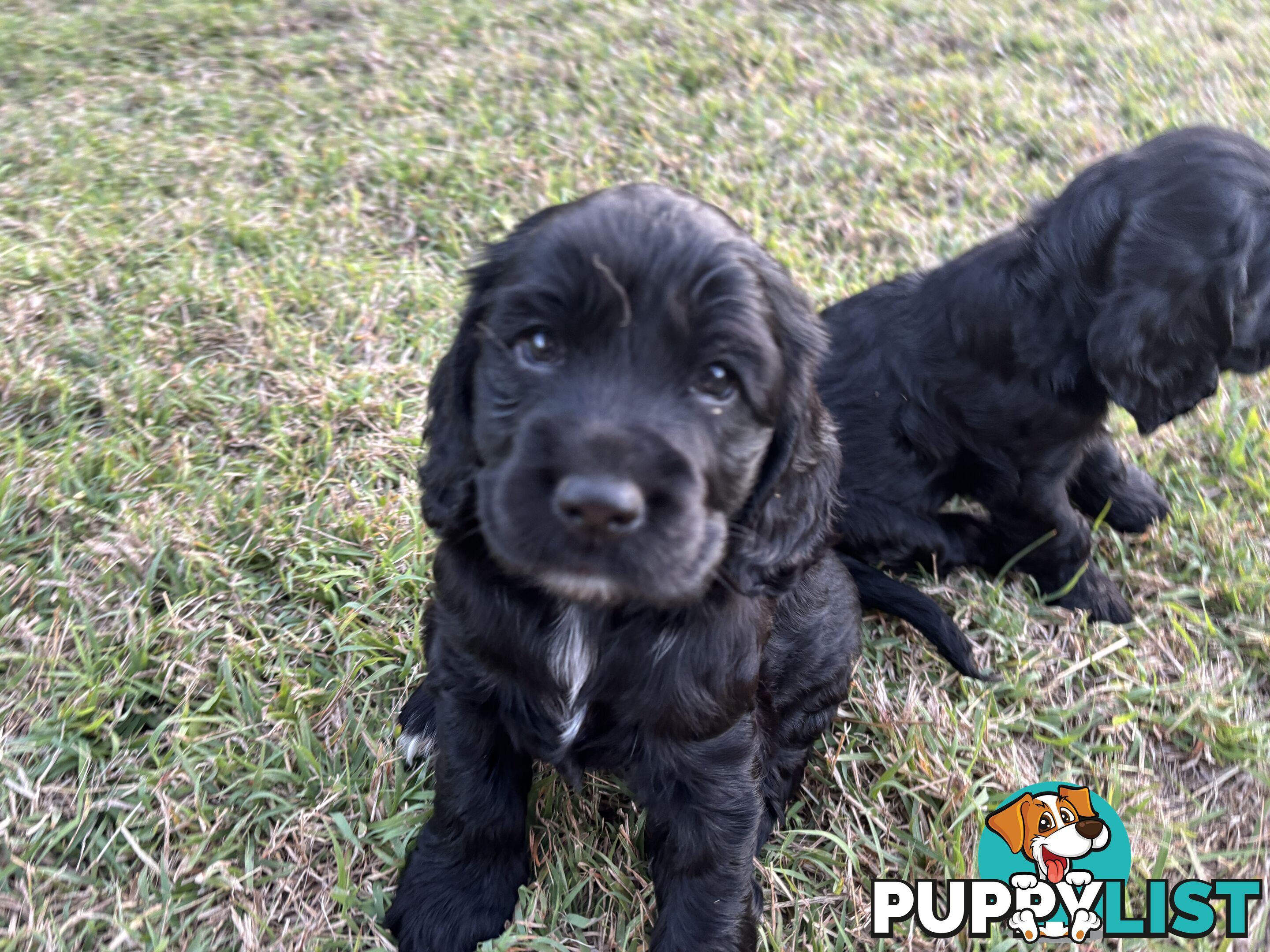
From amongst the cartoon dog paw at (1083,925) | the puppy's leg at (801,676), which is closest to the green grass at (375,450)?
the puppy's leg at (801,676)

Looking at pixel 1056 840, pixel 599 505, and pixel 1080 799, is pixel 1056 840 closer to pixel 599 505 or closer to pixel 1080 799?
pixel 1080 799

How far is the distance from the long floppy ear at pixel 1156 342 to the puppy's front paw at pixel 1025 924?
1.46 meters

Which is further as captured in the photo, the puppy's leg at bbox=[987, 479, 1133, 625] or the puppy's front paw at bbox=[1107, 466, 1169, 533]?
the puppy's front paw at bbox=[1107, 466, 1169, 533]

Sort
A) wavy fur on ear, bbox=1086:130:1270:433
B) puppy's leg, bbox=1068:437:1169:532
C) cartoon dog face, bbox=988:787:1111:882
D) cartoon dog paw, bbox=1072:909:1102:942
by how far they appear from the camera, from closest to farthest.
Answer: cartoon dog paw, bbox=1072:909:1102:942 → cartoon dog face, bbox=988:787:1111:882 → wavy fur on ear, bbox=1086:130:1270:433 → puppy's leg, bbox=1068:437:1169:532

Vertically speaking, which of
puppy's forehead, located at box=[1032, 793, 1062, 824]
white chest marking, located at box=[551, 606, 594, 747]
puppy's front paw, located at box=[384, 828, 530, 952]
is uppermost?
white chest marking, located at box=[551, 606, 594, 747]

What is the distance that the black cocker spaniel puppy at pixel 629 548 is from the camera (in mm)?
1585

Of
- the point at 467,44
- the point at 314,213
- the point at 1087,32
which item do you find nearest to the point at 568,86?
the point at 467,44

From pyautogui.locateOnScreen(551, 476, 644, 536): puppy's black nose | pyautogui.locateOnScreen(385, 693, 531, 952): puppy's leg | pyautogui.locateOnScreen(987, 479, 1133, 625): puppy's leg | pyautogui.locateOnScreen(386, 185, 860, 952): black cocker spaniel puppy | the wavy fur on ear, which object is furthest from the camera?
pyautogui.locateOnScreen(987, 479, 1133, 625): puppy's leg

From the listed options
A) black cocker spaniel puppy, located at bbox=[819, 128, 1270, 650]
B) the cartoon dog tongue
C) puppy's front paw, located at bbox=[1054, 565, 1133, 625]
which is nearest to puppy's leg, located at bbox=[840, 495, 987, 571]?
black cocker spaniel puppy, located at bbox=[819, 128, 1270, 650]

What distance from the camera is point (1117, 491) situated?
10.6 feet

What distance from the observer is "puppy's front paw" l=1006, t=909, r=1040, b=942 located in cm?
217

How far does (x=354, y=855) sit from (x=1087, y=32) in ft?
22.0

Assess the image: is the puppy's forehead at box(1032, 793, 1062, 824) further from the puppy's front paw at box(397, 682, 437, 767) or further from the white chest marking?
the puppy's front paw at box(397, 682, 437, 767)

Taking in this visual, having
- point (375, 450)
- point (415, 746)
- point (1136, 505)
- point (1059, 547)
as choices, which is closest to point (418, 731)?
point (415, 746)
